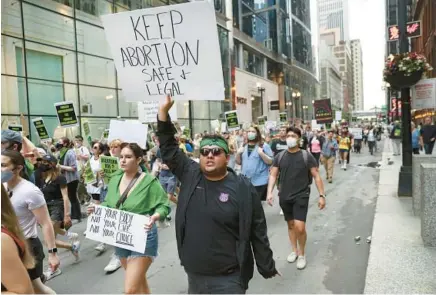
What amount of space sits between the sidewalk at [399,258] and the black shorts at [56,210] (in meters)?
4.24

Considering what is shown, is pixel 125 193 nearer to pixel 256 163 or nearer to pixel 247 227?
pixel 247 227

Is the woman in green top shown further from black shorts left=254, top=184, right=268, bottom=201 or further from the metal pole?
the metal pole

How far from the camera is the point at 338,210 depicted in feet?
30.9

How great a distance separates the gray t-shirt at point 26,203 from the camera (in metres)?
3.66

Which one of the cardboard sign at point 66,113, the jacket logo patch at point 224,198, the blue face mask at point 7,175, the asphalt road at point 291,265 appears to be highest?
the cardboard sign at point 66,113

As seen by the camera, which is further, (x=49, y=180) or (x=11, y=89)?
(x=11, y=89)

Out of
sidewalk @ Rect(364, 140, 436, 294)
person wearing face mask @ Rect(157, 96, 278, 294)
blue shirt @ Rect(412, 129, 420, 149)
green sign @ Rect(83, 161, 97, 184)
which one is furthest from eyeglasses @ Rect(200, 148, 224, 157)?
blue shirt @ Rect(412, 129, 420, 149)

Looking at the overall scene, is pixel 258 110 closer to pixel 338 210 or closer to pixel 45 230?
pixel 338 210

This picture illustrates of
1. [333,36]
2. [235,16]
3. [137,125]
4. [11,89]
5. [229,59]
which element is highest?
[333,36]

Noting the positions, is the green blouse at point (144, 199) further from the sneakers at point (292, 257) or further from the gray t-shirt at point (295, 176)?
the sneakers at point (292, 257)

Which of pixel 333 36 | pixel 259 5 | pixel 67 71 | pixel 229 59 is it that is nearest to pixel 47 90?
pixel 67 71

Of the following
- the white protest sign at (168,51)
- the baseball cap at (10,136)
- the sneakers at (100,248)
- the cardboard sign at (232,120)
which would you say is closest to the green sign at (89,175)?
the sneakers at (100,248)

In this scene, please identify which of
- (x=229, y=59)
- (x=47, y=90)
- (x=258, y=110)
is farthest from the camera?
(x=258, y=110)

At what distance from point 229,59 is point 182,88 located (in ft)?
120
